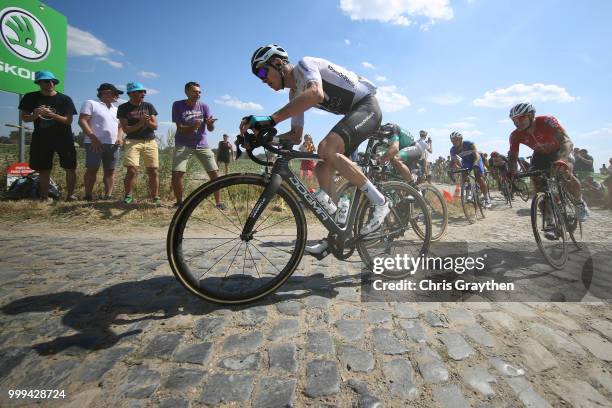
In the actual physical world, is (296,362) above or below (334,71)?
below

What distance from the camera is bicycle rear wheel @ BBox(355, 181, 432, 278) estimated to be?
3342mm

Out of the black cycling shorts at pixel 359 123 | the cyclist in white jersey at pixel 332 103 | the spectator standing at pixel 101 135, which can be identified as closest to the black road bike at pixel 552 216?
the cyclist in white jersey at pixel 332 103

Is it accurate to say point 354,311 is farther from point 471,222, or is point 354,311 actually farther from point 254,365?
point 471,222

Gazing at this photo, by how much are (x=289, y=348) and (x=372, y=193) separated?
1791 millimetres

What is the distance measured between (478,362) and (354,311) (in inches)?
37.7

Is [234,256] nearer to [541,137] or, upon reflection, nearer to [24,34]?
[541,137]

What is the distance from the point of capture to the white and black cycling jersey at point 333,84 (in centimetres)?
282

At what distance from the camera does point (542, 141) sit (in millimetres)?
5332

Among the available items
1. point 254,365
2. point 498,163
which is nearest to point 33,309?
point 254,365

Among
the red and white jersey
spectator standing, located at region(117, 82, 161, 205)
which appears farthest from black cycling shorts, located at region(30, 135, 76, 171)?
the red and white jersey

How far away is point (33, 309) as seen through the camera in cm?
229

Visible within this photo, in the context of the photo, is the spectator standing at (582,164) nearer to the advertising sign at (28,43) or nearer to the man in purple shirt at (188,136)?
the man in purple shirt at (188,136)

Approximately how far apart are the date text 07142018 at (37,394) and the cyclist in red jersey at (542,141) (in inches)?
246

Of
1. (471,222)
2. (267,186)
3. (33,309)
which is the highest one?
(267,186)
